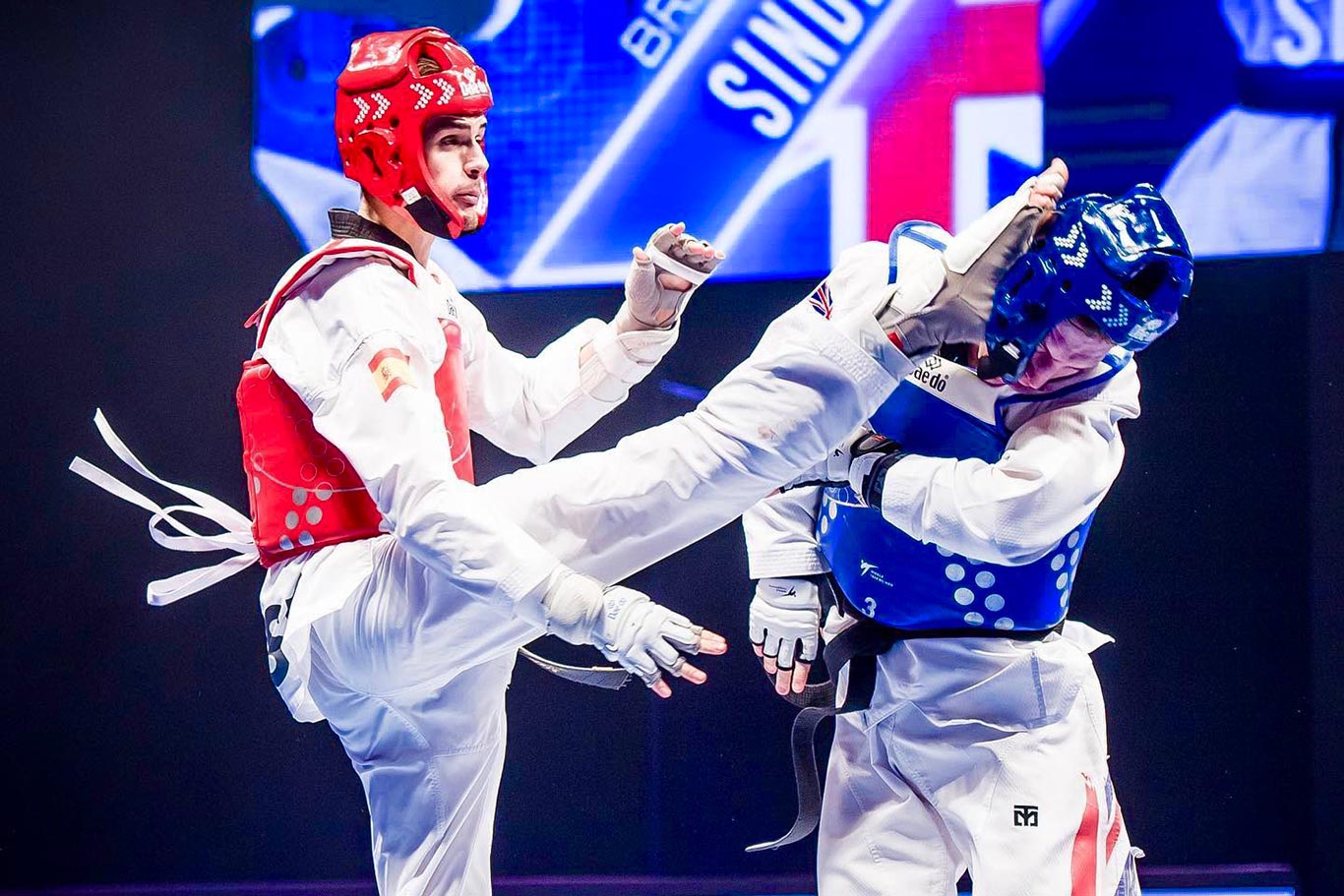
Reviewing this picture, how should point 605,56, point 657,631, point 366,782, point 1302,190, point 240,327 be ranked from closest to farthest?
point 657,631
point 366,782
point 1302,190
point 605,56
point 240,327

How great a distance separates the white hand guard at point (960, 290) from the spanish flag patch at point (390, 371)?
0.70m

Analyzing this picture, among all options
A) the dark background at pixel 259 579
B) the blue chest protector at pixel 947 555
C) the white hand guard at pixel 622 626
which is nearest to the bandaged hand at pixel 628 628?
the white hand guard at pixel 622 626

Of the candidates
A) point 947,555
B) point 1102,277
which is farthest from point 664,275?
point 1102,277

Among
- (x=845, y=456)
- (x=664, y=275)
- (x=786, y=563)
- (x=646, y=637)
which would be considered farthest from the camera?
(x=664, y=275)

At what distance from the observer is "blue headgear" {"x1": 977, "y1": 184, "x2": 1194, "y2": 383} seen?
5.57ft

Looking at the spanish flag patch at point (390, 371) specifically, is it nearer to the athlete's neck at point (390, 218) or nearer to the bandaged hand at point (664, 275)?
the athlete's neck at point (390, 218)

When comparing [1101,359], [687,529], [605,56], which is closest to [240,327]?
[605,56]

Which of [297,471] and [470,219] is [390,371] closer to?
[297,471]

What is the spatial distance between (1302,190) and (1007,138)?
704 mm

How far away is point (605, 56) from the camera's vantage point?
3172 millimetres

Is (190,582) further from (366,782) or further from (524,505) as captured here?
(524,505)

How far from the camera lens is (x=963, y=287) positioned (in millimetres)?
1785

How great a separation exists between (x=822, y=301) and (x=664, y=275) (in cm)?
46

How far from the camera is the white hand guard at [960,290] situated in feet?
5.83
